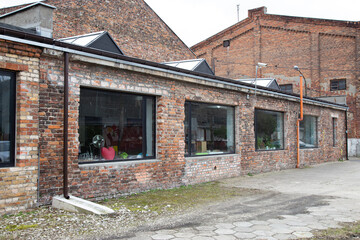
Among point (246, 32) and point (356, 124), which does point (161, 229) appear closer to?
point (356, 124)

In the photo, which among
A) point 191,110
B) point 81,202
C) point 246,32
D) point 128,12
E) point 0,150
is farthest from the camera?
point 246,32

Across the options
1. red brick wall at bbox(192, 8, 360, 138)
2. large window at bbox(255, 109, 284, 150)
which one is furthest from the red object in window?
red brick wall at bbox(192, 8, 360, 138)

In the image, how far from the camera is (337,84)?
77.8ft

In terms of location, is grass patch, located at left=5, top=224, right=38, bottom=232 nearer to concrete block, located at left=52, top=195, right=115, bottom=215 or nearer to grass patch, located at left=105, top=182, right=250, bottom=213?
concrete block, located at left=52, top=195, right=115, bottom=215

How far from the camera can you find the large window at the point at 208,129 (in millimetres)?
10594

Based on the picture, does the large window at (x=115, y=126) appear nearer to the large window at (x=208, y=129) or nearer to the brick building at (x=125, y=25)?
the large window at (x=208, y=129)

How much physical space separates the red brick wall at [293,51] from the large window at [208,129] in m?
A: 14.3

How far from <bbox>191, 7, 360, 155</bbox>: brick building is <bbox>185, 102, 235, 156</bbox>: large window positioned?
14.2m

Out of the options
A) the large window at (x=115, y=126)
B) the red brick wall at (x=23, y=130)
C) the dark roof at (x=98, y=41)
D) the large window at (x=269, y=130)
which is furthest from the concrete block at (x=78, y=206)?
the large window at (x=269, y=130)

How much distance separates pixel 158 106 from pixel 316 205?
4.60 meters

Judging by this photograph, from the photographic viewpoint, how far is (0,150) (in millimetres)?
6219

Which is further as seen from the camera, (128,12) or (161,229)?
(128,12)

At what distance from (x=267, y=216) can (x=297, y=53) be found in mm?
21385

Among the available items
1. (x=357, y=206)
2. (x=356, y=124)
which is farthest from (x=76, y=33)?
(x=356, y=124)
